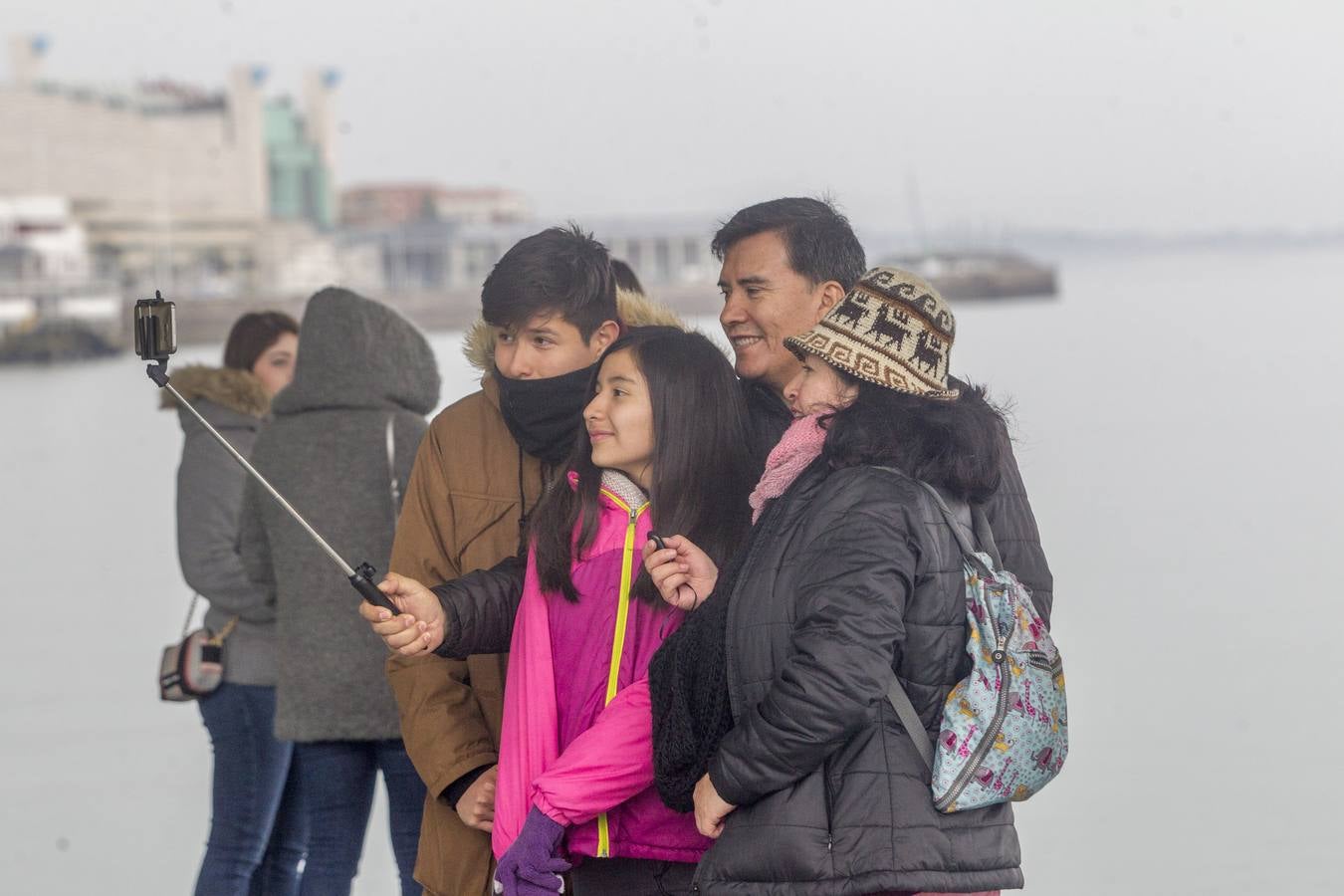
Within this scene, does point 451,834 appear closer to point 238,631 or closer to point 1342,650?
point 238,631

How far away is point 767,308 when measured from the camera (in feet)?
7.16

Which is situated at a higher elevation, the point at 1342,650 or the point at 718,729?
the point at 718,729

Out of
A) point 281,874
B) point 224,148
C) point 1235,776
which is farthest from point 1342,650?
point 224,148

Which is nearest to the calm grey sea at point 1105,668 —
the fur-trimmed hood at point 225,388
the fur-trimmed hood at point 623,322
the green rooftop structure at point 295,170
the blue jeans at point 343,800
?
the fur-trimmed hood at point 623,322

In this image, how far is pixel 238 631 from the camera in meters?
2.91

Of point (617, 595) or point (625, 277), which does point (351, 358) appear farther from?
point (617, 595)

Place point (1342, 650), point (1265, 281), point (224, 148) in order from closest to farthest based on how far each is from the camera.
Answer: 1. point (1342, 650)
2. point (1265, 281)
3. point (224, 148)

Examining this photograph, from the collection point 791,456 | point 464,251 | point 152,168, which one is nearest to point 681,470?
point 791,456

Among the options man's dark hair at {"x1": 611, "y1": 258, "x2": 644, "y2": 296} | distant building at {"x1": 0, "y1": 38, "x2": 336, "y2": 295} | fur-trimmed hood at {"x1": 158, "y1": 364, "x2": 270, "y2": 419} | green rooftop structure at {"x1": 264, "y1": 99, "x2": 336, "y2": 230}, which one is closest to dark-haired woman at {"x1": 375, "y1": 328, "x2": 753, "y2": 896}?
man's dark hair at {"x1": 611, "y1": 258, "x2": 644, "y2": 296}

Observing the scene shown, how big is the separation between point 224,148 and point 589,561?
87255 millimetres

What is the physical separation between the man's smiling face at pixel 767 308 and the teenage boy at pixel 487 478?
107mm

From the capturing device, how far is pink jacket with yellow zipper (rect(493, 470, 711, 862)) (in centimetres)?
187

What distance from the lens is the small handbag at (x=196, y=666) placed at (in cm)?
287

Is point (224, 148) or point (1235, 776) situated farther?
point (224, 148)
